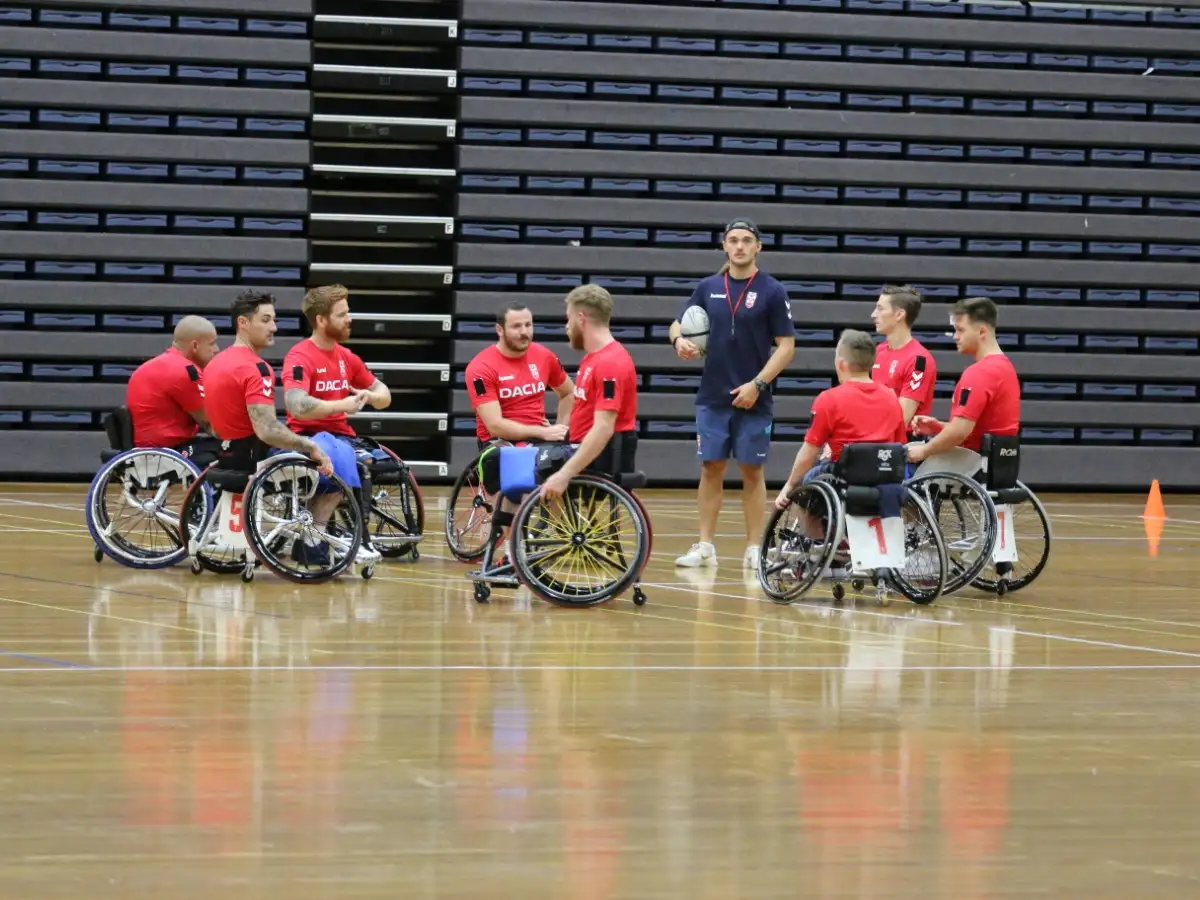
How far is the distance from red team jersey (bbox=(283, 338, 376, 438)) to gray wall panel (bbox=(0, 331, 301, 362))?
4159 millimetres

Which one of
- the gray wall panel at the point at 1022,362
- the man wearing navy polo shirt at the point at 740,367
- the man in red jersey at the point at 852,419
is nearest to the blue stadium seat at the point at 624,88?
the gray wall panel at the point at 1022,362

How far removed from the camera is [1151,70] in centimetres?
1148

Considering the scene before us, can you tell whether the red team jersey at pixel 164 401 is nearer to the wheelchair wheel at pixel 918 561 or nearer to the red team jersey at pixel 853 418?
the red team jersey at pixel 853 418

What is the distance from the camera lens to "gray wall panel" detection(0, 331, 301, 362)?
10.3 meters

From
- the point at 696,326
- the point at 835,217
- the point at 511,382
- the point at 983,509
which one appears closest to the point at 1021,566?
the point at 983,509

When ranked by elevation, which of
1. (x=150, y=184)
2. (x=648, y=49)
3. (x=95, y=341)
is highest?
(x=648, y=49)

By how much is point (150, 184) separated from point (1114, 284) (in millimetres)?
5941

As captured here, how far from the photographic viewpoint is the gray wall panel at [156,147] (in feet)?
33.8

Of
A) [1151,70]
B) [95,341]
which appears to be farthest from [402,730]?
[1151,70]

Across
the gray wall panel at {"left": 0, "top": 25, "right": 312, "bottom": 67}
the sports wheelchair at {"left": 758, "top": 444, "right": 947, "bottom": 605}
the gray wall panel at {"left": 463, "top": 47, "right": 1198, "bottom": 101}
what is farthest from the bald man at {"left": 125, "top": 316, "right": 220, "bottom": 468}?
the gray wall panel at {"left": 463, "top": 47, "right": 1198, "bottom": 101}

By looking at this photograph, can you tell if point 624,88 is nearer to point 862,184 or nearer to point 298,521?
point 862,184

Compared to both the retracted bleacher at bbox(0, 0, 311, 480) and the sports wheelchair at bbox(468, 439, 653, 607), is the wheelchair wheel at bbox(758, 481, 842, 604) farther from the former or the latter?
the retracted bleacher at bbox(0, 0, 311, 480)

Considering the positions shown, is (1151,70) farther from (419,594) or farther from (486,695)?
(486,695)

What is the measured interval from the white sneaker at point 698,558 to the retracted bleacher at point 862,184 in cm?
393
